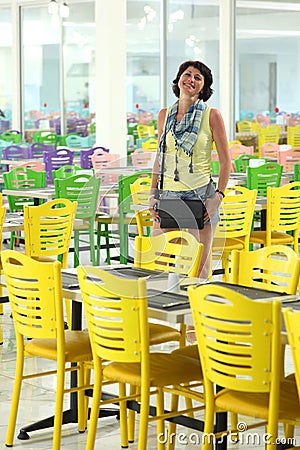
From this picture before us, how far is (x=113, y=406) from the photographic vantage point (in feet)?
17.2

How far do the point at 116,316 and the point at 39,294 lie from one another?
20.4 inches

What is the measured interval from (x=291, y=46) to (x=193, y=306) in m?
10.5

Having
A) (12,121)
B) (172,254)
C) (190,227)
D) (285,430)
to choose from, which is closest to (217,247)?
(190,227)

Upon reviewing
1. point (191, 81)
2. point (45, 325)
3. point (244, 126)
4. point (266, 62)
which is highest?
point (266, 62)

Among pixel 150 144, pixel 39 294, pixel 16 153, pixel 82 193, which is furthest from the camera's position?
pixel 16 153

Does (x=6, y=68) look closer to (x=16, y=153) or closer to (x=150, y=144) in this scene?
(x=16, y=153)

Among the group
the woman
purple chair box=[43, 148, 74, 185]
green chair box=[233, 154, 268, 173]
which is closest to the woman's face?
the woman

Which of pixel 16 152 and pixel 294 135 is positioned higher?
pixel 294 135

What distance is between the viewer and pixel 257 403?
150 inches

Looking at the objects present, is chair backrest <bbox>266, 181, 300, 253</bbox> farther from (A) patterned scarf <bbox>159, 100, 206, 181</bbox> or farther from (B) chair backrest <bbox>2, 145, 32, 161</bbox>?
(B) chair backrest <bbox>2, 145, 32, 161</bbox>

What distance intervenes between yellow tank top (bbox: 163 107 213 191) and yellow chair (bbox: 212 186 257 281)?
5.48 ft

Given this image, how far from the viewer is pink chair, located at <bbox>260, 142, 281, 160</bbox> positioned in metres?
13.4

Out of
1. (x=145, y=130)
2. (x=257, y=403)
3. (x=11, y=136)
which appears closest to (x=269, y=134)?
(x=145, y=130)

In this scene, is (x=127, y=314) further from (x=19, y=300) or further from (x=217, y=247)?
(x=217, y=247)
